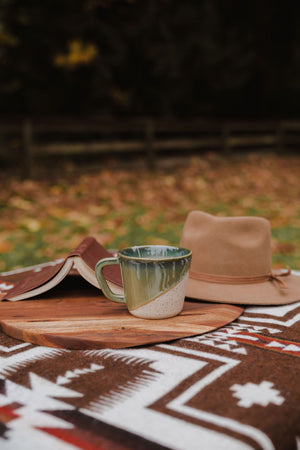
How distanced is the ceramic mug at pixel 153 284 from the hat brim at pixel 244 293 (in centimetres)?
15

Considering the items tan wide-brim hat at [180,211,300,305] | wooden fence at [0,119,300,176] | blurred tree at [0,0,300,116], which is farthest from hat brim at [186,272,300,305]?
blurred tree at [0,0,300,116]

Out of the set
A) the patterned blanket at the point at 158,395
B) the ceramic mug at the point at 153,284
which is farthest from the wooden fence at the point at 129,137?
the patterned blanket at the point at 158,395

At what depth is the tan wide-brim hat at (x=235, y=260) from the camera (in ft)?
3.61

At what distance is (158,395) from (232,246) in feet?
1.78

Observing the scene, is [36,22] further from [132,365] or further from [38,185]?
[132,365]

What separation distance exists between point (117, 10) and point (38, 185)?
11.4 feet

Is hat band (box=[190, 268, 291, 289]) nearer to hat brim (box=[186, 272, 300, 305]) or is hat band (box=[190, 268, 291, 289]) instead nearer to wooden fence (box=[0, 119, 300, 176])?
hat brim (box=[186, 272, 300, 305])

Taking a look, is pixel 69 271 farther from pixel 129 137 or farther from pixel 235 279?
pixel 129 137

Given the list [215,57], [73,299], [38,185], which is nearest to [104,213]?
[38,185]

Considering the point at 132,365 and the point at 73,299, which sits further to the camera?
the point at 73,299

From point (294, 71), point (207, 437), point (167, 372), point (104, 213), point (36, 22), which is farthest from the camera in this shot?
point (294, 71)

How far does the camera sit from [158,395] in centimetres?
66

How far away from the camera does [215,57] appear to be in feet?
28.5

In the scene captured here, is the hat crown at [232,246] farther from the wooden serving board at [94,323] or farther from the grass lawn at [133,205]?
the grass lawn at [133,205]
